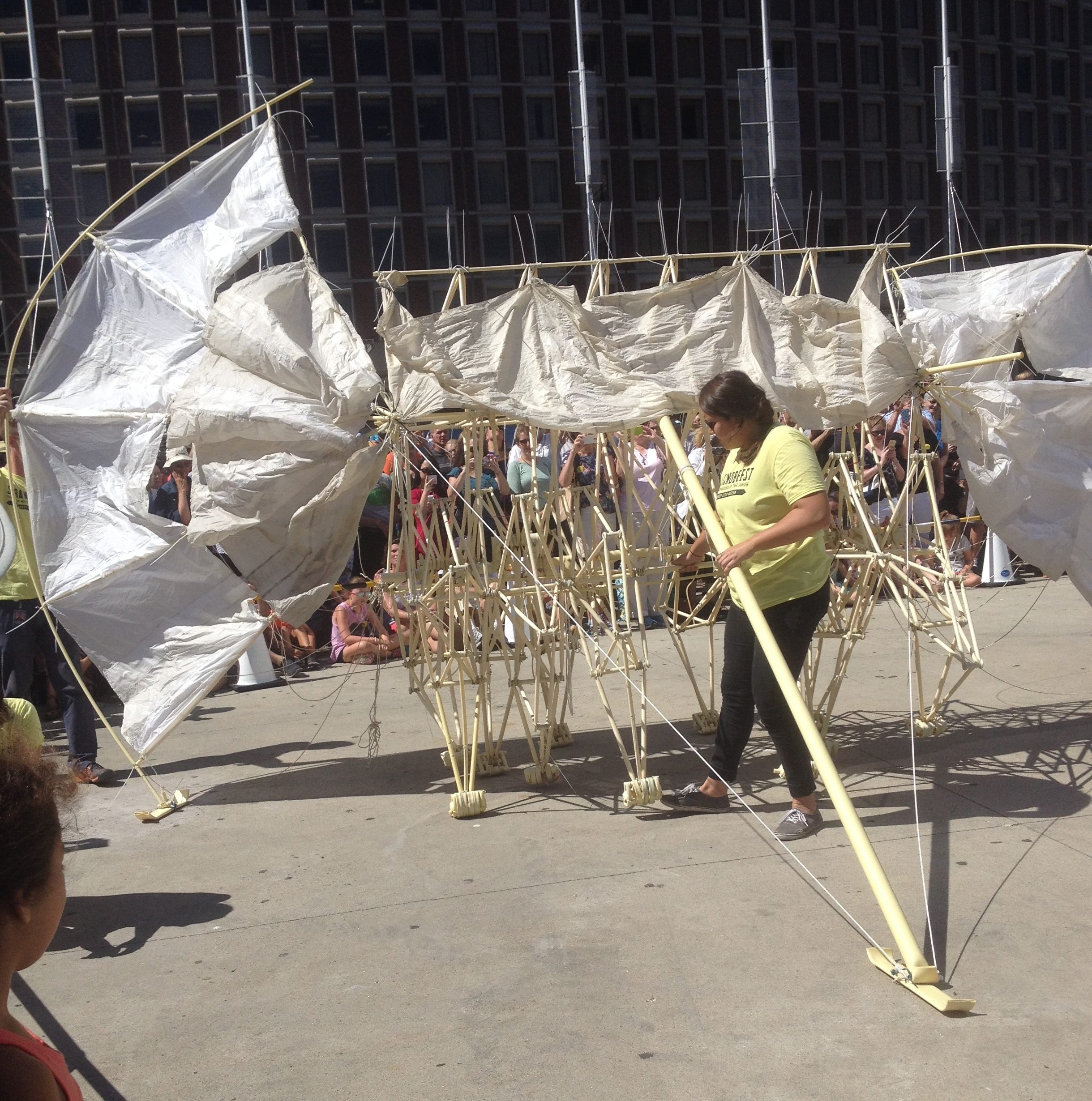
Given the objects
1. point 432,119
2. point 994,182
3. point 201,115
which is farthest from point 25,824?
point 994,182

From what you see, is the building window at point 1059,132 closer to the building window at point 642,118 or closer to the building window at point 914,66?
the building window at point 914,66

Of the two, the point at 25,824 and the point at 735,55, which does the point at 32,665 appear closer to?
the point at 25,824

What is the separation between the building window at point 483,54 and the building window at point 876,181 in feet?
53.5

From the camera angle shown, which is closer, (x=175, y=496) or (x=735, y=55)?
(x=175, y=496)

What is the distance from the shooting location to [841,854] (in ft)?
15.3

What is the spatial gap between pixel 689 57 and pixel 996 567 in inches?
1623

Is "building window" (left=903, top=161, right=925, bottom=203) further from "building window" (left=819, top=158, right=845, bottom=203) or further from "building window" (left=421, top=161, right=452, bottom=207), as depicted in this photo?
"building window" (left=421, top=161, right=452, bottom=207)

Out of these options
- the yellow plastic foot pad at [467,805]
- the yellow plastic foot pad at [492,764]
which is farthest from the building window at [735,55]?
the yellow plastic foot pad at [467,805]

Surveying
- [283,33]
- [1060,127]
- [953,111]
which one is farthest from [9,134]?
[1060,127]

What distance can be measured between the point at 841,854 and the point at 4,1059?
3.74 meters

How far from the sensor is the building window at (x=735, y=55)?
48.2 metres

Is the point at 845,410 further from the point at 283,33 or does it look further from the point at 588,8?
the point at 588,8

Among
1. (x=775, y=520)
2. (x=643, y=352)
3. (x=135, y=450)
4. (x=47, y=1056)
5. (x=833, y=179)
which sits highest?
(x=833, y=179)

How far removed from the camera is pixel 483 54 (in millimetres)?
45875
